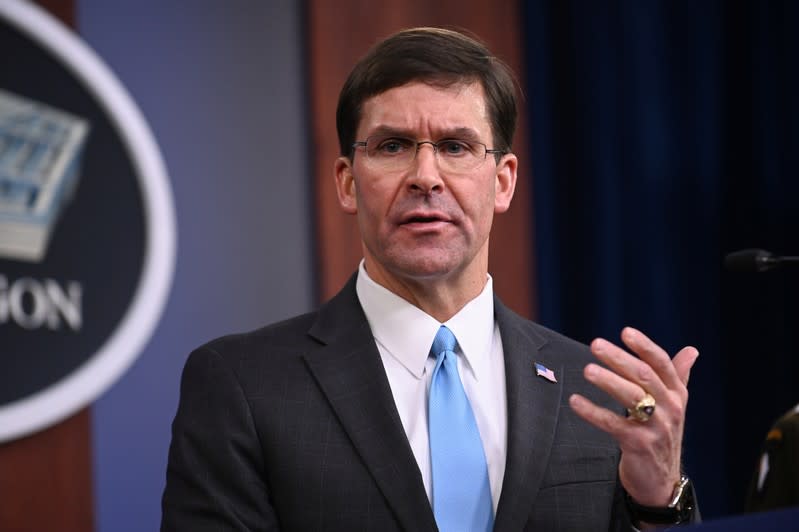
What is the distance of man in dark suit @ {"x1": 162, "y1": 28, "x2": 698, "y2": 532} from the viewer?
1.38m

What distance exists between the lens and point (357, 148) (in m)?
1.60

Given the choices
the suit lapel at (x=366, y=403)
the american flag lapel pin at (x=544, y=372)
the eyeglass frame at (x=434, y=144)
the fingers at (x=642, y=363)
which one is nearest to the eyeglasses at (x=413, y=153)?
the eyeglass frame at (x=434, y=144)

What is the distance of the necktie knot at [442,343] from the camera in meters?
1.53

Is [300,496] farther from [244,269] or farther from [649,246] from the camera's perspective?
[649,246]

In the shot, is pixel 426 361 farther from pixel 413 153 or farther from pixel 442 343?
pixel 413 153

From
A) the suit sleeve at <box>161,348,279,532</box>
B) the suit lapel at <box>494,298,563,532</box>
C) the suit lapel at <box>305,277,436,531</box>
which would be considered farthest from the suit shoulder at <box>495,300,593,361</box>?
the suit sleeve at <box>161,348,279,532</box>

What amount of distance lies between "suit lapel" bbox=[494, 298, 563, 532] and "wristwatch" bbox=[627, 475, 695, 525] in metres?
0.15

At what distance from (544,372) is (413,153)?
0.40 m

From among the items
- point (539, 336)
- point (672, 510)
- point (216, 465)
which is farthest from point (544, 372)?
point (216, 465)

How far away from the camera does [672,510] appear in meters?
1.33

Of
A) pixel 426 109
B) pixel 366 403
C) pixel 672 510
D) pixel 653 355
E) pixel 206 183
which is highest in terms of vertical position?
pixel 426 109

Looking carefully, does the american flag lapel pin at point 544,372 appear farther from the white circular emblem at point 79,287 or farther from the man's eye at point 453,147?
the white circular emblem at point 79,287

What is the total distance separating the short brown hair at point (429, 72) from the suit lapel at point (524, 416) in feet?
1.04

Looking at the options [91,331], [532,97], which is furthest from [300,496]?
[532,97]
